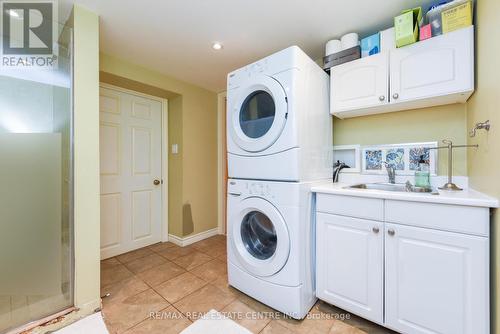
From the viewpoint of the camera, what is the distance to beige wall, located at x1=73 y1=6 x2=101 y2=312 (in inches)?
55.7

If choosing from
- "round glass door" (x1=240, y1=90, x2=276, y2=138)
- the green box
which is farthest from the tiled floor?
the green box

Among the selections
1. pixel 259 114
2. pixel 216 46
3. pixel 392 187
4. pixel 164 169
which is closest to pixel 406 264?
pixel 392 187

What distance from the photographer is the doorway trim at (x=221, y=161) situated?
10.2 feet

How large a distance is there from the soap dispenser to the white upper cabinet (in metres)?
0.43

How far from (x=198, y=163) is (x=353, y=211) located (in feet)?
6.88

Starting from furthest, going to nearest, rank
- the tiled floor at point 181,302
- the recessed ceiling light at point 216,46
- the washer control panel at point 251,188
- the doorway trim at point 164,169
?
the doorway trim at point 164,169, the recessed ceiling light at point 216,46, the washer control panel at point 251,188, the tiled floor at point 181,302

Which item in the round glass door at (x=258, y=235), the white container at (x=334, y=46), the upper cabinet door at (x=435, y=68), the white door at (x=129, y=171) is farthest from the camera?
the white door at (x=129, y=171)

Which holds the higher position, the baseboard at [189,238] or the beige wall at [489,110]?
the beige wall at [489,110]

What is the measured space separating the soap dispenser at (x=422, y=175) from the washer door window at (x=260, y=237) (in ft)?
3.53

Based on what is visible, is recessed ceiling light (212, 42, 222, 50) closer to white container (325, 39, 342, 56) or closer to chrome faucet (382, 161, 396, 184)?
white container (325, 39, 342, 56)

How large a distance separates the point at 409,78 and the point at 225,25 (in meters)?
1.38

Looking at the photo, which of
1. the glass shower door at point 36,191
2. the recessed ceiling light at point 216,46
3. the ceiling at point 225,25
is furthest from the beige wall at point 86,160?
the recessed ceiling light at point 216,46

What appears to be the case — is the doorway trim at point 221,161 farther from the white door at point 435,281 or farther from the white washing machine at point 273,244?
the white door at point 435,281

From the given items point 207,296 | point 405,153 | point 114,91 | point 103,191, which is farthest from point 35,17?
point 405,153
